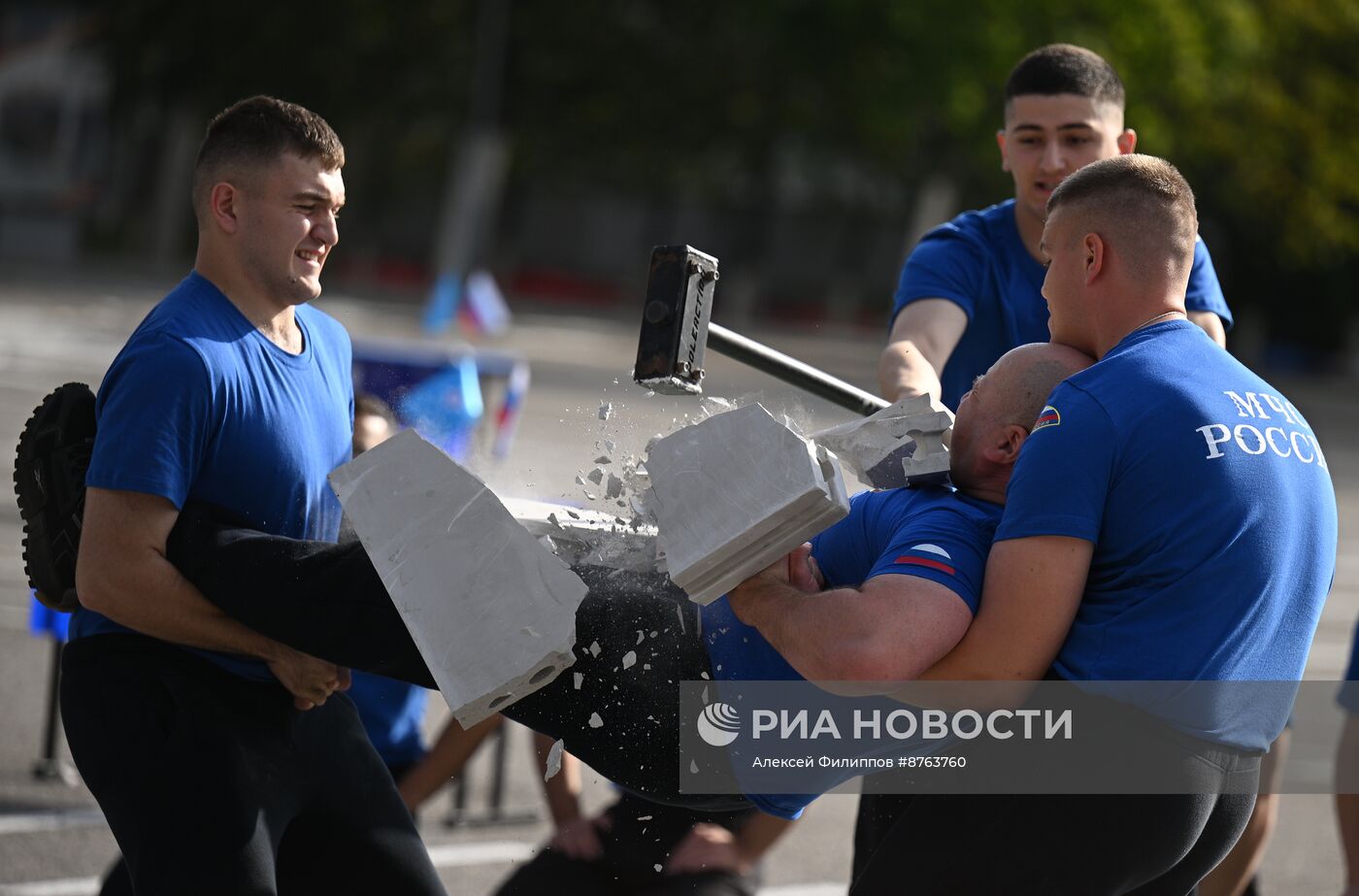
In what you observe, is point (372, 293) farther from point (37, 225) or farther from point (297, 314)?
point (297, 314)

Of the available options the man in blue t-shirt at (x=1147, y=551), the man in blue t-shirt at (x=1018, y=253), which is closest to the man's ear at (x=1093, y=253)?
the man in blue t-shirt at (x=1147, y=551)

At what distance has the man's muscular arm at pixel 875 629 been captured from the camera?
8.09 feet

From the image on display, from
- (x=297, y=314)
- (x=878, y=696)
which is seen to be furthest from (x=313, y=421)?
(x=878, y=696)

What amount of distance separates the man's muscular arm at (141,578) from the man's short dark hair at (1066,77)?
2.43m

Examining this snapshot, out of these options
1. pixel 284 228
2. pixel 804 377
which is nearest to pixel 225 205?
pixel 284 228

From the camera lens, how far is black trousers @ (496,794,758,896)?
12.2 feet

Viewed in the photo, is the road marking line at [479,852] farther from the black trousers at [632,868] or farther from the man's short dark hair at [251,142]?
the man's short dark hair at [251,142]

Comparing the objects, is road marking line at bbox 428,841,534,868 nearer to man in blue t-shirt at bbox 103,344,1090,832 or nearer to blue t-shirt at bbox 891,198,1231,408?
blue t-shirt at bbox 891,198,1231,408

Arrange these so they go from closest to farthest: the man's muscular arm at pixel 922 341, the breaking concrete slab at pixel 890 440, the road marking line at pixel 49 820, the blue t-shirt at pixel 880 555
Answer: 1. the blue t-shirt at pixel 880 555
2. the breaking concrete slab at pixel 890 440
3. the man's muscular arm at pixel 922 341
4. the road marking line at pixel 49 820

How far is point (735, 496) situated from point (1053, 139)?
74.5 inches

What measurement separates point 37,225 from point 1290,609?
128 feet

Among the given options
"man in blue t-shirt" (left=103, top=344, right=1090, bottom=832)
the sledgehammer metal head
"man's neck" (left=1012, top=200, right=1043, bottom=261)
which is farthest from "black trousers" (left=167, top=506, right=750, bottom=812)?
"man's neck" (left=1012, top=200, right=1043, bottom=261)

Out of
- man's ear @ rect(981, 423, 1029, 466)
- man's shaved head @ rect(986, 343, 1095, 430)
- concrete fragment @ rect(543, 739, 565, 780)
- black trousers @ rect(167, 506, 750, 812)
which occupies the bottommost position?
concrete fragment @ rect(543, 739, 565, 780)

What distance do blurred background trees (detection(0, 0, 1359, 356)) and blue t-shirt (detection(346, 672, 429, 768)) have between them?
25.2 metres
